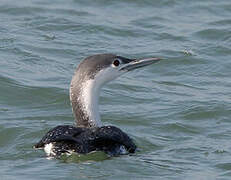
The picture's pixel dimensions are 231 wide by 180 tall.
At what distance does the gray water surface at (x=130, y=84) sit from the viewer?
10297mm

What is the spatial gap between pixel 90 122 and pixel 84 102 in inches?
9.9

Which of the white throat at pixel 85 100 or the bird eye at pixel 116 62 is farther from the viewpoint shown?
the bird eye at pixel 116 62

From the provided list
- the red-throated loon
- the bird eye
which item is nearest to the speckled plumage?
the red-throated loon

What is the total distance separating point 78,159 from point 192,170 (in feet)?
4.19

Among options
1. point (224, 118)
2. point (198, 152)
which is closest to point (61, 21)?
point (224, 118)

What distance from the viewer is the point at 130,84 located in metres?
14.4

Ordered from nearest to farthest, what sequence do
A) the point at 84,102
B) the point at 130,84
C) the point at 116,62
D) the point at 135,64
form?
the point at 84,102
the point at 116,62
the point at 135,64
the point at 130,84

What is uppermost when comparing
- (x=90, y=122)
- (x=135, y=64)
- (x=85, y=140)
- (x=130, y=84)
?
(x=135, y=64)

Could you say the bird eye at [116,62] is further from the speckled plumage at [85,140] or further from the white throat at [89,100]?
the speckled plumage at [85,140]

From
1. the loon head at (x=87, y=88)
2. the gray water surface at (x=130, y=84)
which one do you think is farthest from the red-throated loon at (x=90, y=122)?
the gray water surface at (x=130, y=84)

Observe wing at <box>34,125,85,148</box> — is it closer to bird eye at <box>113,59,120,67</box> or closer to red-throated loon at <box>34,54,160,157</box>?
red-throated loon at <box>34,54,160,157</box>

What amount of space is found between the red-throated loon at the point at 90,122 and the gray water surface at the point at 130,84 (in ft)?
0.48

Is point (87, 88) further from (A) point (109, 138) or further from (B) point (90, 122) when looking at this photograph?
(A) point (109, 138)

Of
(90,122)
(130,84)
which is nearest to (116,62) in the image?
(90,122)
